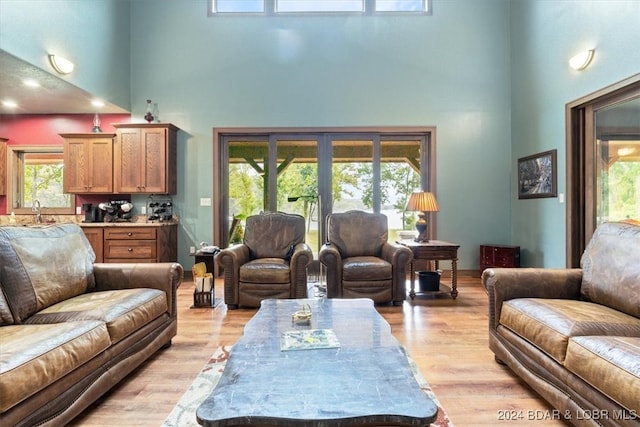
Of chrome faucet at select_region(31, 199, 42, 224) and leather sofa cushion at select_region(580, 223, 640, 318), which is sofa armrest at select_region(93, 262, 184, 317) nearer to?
leather sofa cushion at select_region(580, 223, 640, 318)

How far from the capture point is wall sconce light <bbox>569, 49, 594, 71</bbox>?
3.76 m

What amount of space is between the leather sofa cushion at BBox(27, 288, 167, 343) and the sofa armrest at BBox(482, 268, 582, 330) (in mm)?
2286

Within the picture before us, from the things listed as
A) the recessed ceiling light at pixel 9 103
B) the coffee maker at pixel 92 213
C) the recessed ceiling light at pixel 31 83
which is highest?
the recessed ceiling light at pixel 31 83

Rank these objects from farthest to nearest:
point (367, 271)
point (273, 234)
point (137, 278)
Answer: point (273, 234)
point (367, 271)
point (137, 278)

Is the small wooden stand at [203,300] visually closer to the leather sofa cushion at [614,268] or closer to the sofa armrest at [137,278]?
the sofa armrest at [137,278]

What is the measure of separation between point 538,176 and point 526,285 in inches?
117

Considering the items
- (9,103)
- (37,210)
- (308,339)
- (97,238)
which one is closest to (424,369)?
(308,339)

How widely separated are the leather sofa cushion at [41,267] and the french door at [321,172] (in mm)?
2900

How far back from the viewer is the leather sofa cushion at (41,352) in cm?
139

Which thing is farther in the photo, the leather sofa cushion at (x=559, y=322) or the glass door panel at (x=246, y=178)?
the glass door panel at (x=246, y=178)

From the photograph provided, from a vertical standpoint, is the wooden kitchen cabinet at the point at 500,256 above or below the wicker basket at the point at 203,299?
above

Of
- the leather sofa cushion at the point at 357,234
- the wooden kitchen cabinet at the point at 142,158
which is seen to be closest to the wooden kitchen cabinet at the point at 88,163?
the wooden kitchen cabinet at the point at 142,158

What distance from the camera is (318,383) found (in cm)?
135

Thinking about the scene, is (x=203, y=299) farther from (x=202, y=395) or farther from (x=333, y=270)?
(x=202, y=395)
